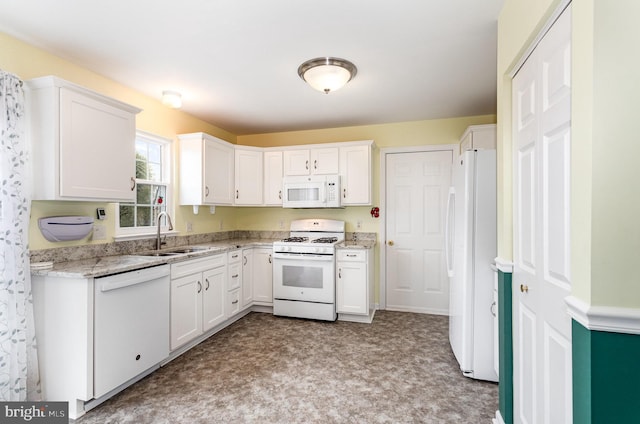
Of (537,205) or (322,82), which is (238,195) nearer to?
(322,82)

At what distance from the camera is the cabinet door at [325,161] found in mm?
4105

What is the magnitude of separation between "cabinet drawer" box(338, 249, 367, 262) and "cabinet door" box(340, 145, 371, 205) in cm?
68

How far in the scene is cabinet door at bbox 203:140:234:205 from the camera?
370cm

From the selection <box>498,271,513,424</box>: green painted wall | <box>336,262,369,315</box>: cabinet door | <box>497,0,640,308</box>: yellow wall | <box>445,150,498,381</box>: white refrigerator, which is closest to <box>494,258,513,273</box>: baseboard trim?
<box>498,271,513,424</box>: green painted wall

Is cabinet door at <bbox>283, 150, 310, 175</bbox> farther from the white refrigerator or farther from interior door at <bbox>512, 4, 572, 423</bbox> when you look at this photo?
interior door at <bbox>512, 4, 572, 423</bbox>

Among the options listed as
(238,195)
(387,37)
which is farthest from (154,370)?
(387,37)

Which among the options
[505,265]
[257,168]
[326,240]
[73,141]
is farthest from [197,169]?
[505,265]

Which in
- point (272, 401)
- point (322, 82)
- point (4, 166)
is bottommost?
point (272, 401)

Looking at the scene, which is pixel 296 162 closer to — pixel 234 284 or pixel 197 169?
pixel 197 169

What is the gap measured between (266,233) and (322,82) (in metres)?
2.73

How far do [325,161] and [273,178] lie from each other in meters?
0.81

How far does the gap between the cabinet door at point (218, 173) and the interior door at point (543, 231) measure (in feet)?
10.4

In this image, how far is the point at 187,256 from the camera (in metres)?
2.90

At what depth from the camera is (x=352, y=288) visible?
12.2 feet
